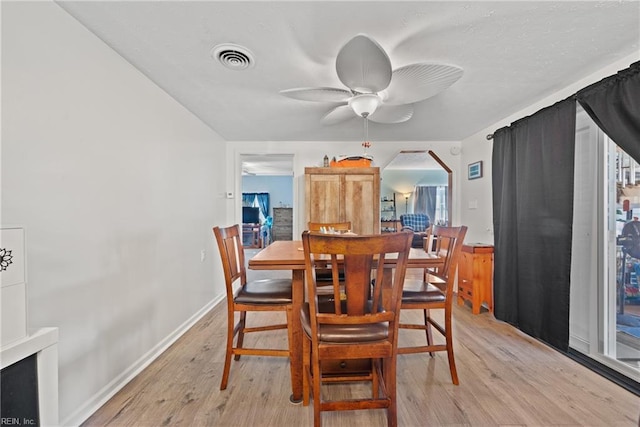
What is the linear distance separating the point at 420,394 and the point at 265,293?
1.14 meters

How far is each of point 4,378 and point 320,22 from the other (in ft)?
6.11

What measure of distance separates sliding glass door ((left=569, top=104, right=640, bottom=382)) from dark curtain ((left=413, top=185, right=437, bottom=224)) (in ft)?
22.9

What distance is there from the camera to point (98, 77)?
1.61 metres

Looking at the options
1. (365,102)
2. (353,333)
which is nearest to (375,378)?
(353,333)

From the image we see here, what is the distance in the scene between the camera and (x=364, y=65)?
4.68 feet

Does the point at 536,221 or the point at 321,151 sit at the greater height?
the point at 321,151

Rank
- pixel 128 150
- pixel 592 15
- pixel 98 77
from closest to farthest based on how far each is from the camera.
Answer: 1. pixel 592 15
2. pixel 98 77
3. pixel 128 150

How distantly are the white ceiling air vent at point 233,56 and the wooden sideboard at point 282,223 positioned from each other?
23.5 ft

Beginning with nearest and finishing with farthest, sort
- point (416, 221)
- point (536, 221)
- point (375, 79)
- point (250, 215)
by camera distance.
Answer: point (375, 79), point (536, 221), point (416, 221), point (250, 215)

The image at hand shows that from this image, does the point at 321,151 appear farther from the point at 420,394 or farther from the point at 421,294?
the point at 420,394

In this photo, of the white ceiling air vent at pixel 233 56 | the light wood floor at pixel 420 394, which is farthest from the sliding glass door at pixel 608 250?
the white ceiling air vent at pixel 233 56

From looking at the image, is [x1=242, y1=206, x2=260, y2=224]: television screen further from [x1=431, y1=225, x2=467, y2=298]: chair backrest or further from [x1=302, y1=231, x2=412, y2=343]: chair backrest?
[x1=302, y1=231, x2=412, y2=343]: chair backrest

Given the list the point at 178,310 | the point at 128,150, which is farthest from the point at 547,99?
the point at 178,310

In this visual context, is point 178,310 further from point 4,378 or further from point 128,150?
point 4,378
